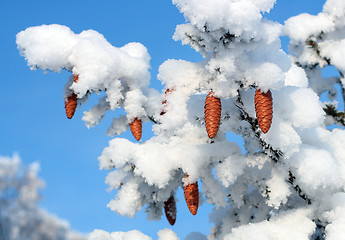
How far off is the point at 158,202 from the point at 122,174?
522mm

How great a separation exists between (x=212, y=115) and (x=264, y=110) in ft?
1.19

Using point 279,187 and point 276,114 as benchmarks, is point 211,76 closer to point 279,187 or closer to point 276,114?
point 276,114

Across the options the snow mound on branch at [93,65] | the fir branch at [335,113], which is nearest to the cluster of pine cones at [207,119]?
the snow mound on branch at [93,65]

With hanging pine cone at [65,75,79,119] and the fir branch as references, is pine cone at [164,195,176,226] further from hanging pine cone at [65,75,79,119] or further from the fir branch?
the fir branch

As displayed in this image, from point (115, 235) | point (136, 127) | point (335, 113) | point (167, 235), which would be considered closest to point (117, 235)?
point (115, 235)

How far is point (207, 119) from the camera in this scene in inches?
111

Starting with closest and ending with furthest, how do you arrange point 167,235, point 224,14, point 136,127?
1. point 224,14
2. point 136,127
3. point 167,235

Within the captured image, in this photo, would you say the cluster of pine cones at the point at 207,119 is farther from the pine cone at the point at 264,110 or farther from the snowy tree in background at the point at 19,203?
the snowy tree in background at the point at 19,203

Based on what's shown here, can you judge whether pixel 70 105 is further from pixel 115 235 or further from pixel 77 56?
pixel 115 235

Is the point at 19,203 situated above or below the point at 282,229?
above

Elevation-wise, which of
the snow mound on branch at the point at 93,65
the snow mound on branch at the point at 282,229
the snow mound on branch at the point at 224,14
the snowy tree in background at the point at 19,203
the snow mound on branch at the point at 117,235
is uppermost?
the snowy tree in background at the point at 19,203

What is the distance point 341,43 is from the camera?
26.0 ft

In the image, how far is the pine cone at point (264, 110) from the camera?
2.75 metres

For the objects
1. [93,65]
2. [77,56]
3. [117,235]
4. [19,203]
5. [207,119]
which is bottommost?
[117,235]
